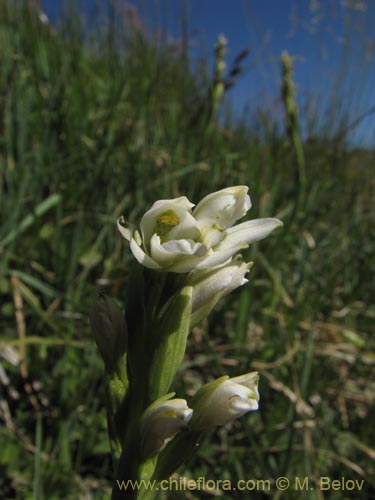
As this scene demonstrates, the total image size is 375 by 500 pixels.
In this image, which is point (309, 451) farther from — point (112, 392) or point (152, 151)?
point (152, 151)

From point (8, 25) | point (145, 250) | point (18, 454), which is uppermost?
point (8, 25)

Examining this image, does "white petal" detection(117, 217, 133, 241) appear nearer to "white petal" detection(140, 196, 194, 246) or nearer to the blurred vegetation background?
"white petal" detection(140, 196, 194, 246)

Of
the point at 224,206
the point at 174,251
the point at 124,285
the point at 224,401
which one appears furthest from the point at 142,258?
the point at 124,285

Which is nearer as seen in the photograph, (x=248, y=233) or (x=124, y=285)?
(x=248, y=233)

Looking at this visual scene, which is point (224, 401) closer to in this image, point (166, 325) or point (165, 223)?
point (166, 325)

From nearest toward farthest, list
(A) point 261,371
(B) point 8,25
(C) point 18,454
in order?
1. (C) point 18,454
2. (A) point 261,371
3. (B) point 8,25

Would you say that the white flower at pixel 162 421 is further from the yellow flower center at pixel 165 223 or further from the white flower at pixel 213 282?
the yellow flower center at pixel 165 223

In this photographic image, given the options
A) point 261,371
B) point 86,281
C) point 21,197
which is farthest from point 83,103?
point 261,371
